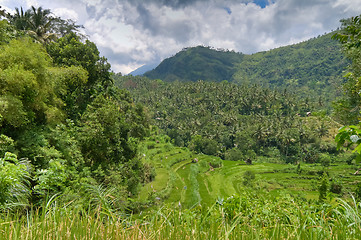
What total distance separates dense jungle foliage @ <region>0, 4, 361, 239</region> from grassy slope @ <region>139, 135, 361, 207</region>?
Answer: 40 centimetres

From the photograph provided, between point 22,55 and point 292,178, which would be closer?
point 22,55

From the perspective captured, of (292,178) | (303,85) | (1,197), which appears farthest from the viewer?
(303,85)

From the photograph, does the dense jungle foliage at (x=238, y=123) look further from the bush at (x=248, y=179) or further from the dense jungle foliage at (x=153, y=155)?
the bush at (x=248, y=179)

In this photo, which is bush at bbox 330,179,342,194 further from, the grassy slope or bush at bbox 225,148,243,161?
bush at bbox 225,148,243,161

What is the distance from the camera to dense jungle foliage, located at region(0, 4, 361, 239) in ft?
5.16

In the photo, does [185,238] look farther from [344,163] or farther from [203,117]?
[203,117]

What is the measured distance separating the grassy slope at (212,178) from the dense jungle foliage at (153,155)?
40 centimetres

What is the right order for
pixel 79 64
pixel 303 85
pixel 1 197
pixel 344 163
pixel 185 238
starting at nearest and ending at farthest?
pixel 185 238 → pixel 1 197 → pixel 79 64 → pixel 344 163 → pixel 303 85

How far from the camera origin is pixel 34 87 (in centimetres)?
756

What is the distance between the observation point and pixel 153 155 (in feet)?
173

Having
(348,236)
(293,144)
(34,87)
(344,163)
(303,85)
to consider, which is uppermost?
(303,85)

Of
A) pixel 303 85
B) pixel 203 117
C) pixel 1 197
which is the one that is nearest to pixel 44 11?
pixel 1 197

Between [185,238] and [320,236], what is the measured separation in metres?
0.93

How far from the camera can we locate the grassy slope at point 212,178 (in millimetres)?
36438
